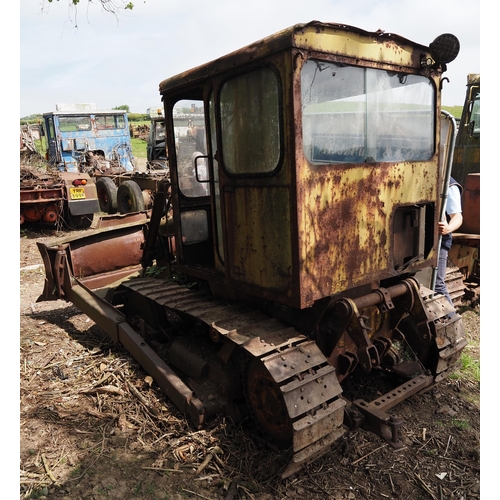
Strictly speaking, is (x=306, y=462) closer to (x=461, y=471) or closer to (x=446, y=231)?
(x=461, y=471)

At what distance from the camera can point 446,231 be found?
4426 mm

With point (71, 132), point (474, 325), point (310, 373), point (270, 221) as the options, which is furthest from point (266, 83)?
point (71, 132)

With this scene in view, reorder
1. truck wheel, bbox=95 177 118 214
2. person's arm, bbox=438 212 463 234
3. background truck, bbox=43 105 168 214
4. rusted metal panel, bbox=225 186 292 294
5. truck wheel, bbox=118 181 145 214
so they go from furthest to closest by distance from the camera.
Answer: background truck, bbox=43 105 168 214 → truck wheel, bbox=95 177 118 214 → truck wheel, bbox=118 181 145 214 → person's arm, bbox=438 212 463 234 → rusted metal panel, bbox=225 186 292 294

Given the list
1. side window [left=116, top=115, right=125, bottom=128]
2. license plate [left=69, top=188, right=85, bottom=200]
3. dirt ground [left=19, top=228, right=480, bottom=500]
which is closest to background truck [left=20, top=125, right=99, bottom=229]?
license plate [left=69, top=188, right=85, bottom=200]

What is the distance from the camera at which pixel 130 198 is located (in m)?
10.2

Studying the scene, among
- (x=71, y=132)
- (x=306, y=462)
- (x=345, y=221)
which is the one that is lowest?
(x=306, y=462)

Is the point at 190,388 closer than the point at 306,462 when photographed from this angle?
No

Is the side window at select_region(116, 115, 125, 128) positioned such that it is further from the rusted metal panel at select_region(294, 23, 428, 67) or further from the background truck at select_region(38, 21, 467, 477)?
the rusted metal panel at select_region(294, 23, 428, 67)

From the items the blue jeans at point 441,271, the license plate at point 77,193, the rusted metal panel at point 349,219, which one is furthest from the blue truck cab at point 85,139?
the rusted metal panel at point 349,219

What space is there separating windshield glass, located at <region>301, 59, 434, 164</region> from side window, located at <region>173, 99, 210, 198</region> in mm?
1456

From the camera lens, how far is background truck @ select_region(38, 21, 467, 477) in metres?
2.84

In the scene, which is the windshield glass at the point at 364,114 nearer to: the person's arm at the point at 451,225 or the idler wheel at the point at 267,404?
the person's arm at the point at 451,225

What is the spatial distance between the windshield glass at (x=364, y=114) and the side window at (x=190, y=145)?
1.46 m

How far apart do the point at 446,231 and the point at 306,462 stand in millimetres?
2583
